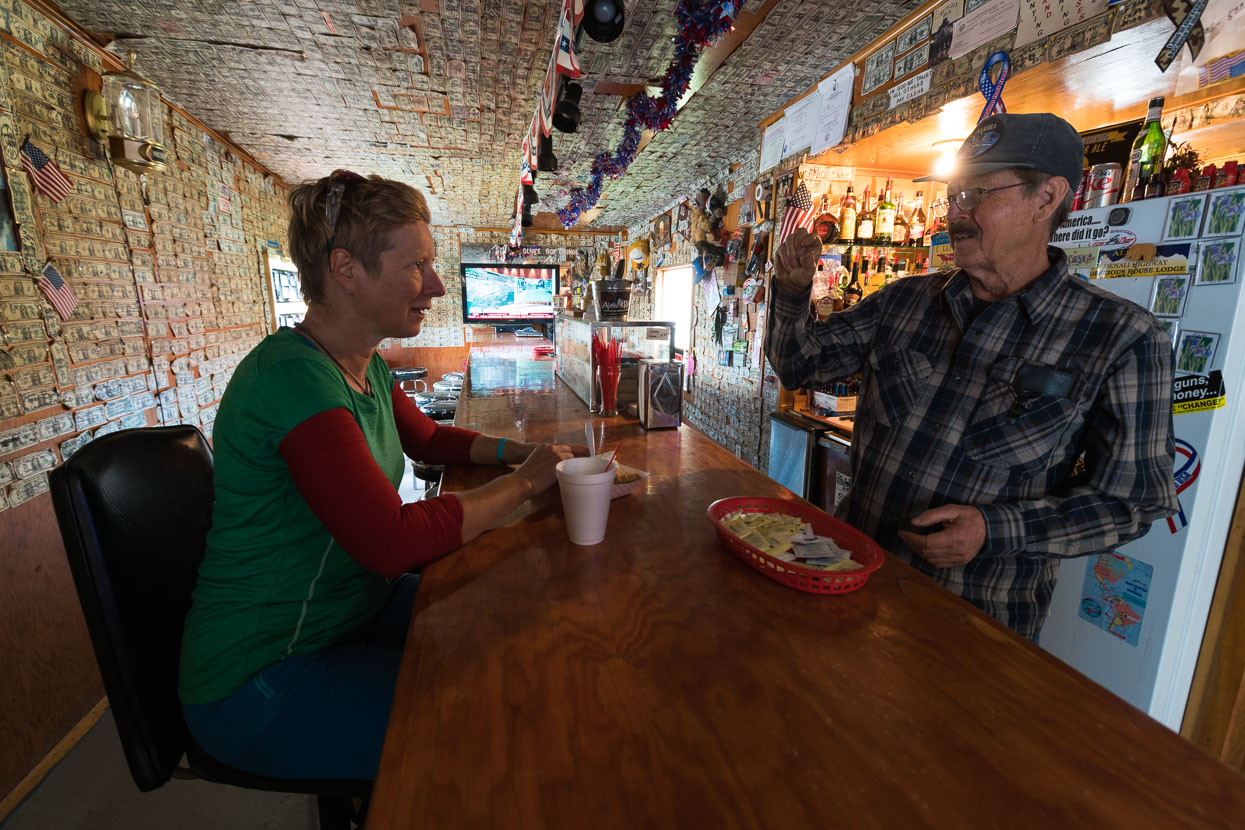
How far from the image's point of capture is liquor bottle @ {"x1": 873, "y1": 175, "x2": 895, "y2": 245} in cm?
333

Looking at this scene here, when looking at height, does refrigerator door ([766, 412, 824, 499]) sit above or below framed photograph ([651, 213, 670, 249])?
below

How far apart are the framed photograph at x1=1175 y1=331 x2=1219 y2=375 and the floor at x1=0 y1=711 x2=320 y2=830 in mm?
3042

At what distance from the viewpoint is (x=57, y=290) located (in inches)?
82.5

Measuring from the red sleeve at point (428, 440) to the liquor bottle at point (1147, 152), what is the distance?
2285 millimetres

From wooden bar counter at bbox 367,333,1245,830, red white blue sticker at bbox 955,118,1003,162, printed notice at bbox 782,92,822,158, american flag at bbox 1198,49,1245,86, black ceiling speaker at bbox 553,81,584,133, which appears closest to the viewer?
wooden bar counter at bbox 367,333,1245,830

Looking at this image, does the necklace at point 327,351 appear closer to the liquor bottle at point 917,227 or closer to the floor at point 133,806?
the floor at point 133,806

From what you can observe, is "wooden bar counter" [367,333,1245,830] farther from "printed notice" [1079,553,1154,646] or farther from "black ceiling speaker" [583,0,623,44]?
"black ceiling speaker" [583,0,623,44]

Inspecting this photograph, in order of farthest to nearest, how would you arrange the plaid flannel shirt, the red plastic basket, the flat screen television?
1. the flat screen television
2. the plaid flannel shirt
3. the red plastic basket

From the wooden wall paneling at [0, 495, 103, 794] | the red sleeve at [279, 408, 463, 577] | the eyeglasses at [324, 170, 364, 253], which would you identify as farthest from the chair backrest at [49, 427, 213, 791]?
the wooden wall paneling at [0, 495, 103, 794]

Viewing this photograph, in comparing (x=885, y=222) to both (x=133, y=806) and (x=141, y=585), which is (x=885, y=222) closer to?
(x=141, y=585)

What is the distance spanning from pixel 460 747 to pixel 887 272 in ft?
11.9

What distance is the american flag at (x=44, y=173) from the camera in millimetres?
1970

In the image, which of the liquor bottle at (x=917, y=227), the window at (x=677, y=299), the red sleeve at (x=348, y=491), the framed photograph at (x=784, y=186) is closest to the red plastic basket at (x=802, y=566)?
the red sleeve at (x=348, y=491)

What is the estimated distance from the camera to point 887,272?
3406 millimetres
